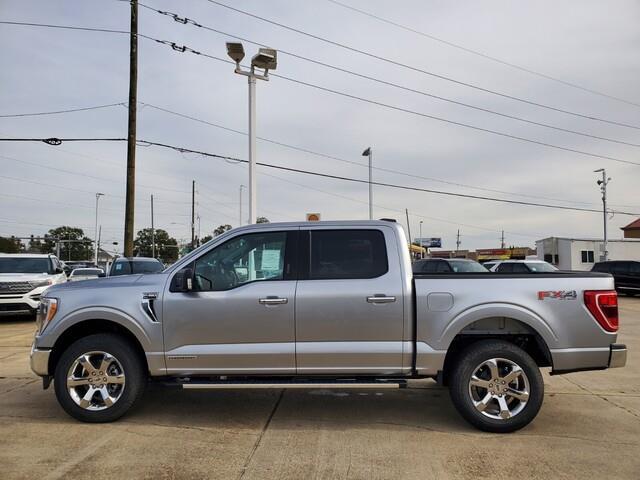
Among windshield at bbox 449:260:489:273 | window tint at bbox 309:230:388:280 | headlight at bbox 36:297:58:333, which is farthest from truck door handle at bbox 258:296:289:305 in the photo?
windshield at bbox 449:260:489:273

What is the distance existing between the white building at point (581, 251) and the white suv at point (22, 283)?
40695 mm

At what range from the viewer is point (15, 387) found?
652 cm

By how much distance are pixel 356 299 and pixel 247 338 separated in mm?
1080

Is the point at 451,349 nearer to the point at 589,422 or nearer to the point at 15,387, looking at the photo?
the point at 589,422

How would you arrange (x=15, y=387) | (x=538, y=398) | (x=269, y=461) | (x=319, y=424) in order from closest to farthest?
(x=269, y=461) → (x=538, y=398) → (x=319, y=424) → (x=15, y=387)

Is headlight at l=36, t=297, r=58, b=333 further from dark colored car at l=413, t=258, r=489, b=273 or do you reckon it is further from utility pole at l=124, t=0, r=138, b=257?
utility pole at l=124, t=0, r=138, b=257

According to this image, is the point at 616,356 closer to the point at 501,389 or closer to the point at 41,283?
the point at 501,389

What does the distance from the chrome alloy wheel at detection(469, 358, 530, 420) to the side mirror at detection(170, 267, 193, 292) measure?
273 centimetres

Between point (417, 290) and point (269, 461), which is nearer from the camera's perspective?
point (269, 461)

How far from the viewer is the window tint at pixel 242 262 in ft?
16.6

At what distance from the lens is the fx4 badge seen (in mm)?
4852

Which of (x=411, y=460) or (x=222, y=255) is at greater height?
(x=222, y=255)

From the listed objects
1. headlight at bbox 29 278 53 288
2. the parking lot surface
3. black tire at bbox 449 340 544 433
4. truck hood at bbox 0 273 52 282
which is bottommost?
the parking lot surface

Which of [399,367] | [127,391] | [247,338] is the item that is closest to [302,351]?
[247,338]
